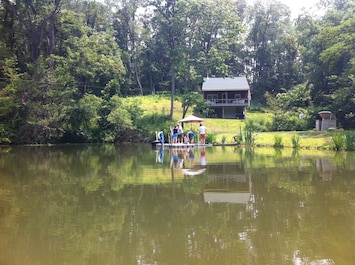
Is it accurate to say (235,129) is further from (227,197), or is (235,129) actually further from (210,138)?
(227,197)

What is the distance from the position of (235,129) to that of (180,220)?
30.4 m

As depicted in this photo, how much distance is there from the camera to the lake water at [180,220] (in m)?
4.86

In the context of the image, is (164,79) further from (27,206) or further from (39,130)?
(27,206)

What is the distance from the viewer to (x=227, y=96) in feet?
162

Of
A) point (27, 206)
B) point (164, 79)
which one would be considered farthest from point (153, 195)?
point (164, 79)

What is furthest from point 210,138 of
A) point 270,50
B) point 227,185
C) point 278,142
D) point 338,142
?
point 270,50

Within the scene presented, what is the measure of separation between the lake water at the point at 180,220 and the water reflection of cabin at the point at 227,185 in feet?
0.08

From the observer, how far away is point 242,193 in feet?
28.5

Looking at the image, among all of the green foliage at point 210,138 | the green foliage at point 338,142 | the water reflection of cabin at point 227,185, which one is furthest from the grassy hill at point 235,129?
the water reflection of cabin at point 227,185

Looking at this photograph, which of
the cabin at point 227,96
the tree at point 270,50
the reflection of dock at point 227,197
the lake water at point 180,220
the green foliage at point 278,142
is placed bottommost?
the lake water at point 180,220

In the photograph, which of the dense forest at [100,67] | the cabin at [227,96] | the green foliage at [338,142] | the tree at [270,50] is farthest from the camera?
the tree at [270,50]

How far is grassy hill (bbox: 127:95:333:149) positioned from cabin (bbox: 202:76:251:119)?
77.9 inches

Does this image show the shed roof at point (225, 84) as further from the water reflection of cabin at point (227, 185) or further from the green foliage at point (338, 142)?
the water reflection of cabin at point (227, 185)

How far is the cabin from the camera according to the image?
153ft
